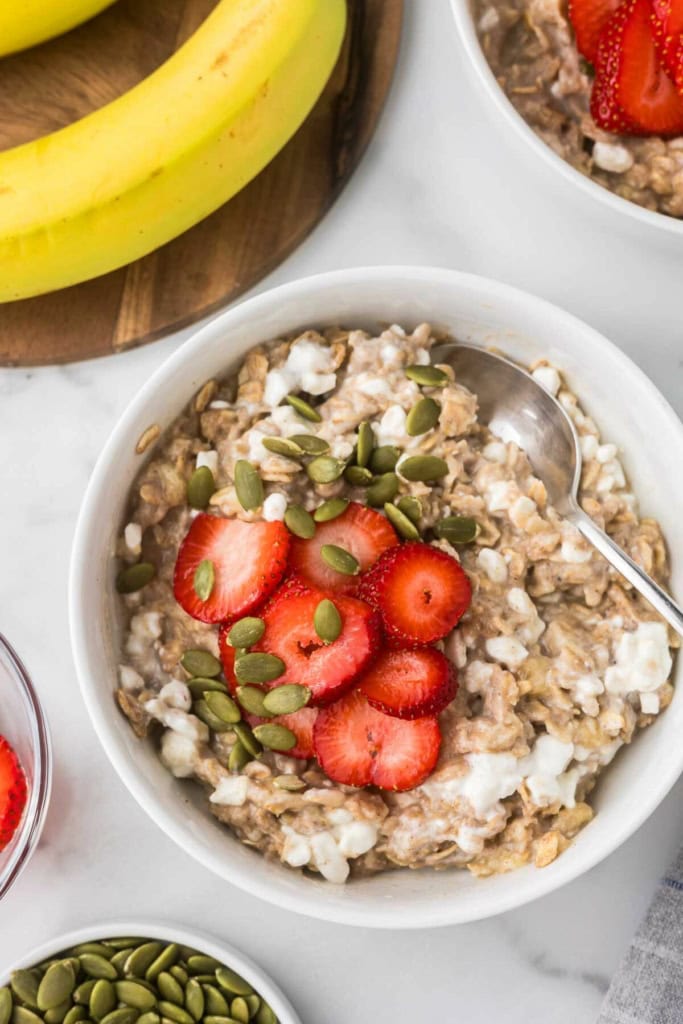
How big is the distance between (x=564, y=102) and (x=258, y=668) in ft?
2.66

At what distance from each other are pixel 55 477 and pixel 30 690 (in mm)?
279

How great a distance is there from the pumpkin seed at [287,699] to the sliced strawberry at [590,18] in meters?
0.86

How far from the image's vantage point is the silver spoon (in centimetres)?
135

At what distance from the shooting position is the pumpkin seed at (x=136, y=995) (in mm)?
1446

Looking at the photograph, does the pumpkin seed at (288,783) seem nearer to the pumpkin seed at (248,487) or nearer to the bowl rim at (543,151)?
the pumpkin seed at (248,487)

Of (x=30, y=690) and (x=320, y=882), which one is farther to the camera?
(x=30, y=690)

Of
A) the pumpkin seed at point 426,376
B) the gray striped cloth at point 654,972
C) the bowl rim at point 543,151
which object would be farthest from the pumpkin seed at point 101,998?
the bowl rim at point 543,151

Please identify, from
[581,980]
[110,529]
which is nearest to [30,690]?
[110,529]

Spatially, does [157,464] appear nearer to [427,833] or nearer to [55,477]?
[55,477]

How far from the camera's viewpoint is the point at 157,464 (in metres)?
1.37

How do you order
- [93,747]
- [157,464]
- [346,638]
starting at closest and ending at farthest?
1. [346,638]
2. [157,464]
3. [93,747]

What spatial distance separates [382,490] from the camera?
130 cm

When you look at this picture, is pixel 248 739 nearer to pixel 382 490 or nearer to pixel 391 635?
pixel 391 635

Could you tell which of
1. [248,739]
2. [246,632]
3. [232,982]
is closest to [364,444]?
[246,632]
